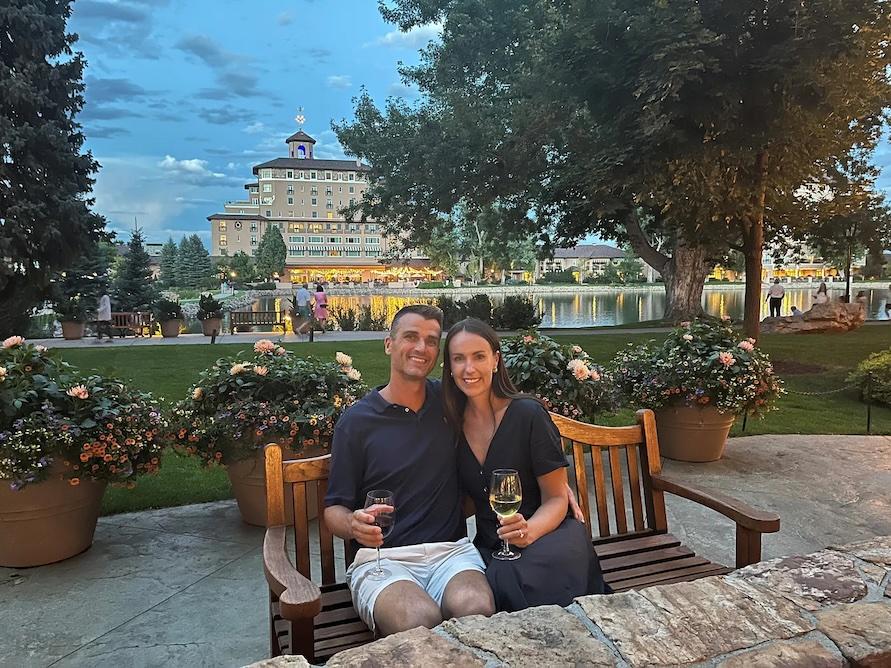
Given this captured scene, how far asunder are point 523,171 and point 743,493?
550 inches

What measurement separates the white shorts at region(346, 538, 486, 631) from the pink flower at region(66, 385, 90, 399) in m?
2.21

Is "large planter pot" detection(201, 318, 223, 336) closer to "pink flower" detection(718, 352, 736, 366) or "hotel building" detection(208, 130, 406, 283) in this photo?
"pink flower" detection(718, 352, 736, 366)

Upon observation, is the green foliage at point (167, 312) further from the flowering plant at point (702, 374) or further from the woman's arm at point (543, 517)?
the woman's arm at point (543, 517)

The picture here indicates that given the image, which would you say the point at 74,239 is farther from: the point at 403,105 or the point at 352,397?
the point at 352,397

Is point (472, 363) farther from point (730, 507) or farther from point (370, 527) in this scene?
point (730, 507)

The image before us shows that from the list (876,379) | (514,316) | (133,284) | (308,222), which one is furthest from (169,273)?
(876,379)

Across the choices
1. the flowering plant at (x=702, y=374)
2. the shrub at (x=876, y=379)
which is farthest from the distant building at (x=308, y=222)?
the flowering plant at (x=702, y=374)

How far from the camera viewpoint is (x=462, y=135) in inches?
690

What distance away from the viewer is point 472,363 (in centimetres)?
248

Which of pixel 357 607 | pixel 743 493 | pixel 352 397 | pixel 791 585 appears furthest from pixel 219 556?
pixel 743 493

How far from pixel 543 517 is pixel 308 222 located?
126482 millimetres

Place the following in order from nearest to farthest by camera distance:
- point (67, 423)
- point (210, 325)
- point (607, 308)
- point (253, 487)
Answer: point (67, 423)
point (253, 487)
point (210, 325)
point (607, 308)

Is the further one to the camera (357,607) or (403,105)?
(403,105)

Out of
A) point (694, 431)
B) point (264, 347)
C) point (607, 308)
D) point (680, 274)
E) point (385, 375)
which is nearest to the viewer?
point (264, 347)
